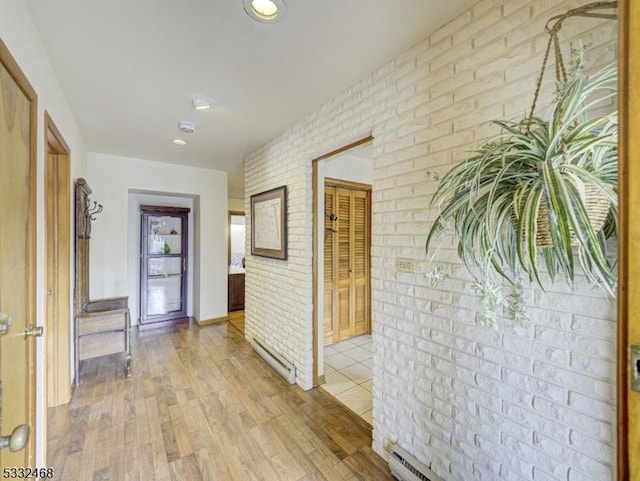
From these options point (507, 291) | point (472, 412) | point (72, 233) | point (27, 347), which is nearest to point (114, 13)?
point (27, 347)

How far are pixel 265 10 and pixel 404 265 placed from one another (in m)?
1.48

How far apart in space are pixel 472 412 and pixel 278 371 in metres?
1.94

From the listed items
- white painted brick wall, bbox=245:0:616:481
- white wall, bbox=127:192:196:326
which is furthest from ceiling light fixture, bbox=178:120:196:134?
white wall, bbox=127:192:196:326

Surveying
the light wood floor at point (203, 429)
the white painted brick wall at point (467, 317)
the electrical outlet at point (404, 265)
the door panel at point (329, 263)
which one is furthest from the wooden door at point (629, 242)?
the door panel at point (329, 263)

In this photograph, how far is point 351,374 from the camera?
286cm

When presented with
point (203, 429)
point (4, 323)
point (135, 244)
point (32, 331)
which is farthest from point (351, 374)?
point (135, 244)

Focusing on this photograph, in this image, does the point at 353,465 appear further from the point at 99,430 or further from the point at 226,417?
the point at 99,430

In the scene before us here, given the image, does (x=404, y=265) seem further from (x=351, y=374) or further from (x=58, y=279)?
(x=58, y=279)

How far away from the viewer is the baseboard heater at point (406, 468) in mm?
1446

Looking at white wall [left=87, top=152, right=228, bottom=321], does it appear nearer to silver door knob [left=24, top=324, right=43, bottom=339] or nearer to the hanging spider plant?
silver door knob [left=24, top=324, right=43, bottom=339]

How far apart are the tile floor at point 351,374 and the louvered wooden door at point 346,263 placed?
192 mm

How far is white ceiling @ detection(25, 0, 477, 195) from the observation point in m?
1.32

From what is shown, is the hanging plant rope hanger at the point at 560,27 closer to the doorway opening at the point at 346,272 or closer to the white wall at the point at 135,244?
the doorway opening at the point at 346,272

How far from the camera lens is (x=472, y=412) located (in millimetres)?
1298
